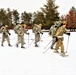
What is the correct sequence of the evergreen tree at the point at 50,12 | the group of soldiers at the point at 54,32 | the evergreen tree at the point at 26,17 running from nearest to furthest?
the group of soldiers at the point at 54,32
the evergreen tree at the point at 50,12
the evergreen tree at the point at 26,17

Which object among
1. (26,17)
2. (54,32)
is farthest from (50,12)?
(54,32)

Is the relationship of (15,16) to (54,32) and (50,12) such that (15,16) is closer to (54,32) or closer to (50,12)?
(50,12)

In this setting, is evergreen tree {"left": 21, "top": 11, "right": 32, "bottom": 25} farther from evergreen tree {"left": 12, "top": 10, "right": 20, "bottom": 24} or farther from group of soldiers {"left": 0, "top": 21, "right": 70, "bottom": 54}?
group of soldiers {"left": 0, "top": 21, "right": 70, "bottom": 54}

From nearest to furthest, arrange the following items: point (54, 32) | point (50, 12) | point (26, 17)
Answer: point (54, 32) → point (50, 12) → point (26, 17)

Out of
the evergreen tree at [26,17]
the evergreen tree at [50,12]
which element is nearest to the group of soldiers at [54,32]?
the evergreen tree at [50,12]

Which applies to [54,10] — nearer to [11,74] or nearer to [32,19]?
[32,19]

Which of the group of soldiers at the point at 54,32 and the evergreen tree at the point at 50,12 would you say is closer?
the group of soldiers at the point at 54,32

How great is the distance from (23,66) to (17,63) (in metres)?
0.64

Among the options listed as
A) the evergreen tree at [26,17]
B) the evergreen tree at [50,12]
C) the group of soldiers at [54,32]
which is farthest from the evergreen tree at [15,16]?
the group of soldiers at [54,32]

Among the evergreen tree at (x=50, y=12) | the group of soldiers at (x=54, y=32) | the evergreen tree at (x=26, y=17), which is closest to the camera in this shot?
the group of soldiers at (x=54, y=32)

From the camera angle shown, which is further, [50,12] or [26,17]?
[26,17]

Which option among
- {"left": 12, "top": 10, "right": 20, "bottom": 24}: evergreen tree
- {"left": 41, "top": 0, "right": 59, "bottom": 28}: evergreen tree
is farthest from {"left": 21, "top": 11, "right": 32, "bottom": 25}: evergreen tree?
{"left": 41, "top": 0, "right": 59, "bottom": 28}: evergreen tree

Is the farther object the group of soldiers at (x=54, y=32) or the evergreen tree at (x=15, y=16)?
the evergreen tree at (x=15, y=16)

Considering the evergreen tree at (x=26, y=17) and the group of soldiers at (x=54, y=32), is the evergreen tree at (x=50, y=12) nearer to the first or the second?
the evergreen tree at (x=26, y=17)
